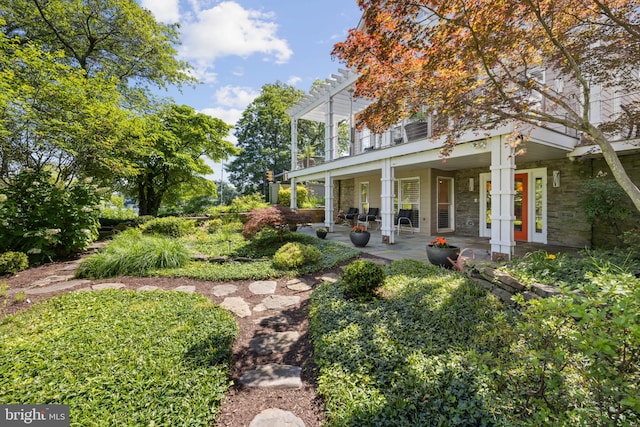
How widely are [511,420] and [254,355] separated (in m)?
2.10

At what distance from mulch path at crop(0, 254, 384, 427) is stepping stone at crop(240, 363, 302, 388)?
49 mm

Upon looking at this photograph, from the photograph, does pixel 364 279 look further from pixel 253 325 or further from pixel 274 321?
pixel 253 325


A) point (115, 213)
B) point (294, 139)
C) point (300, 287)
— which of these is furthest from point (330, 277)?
point (115, 213)

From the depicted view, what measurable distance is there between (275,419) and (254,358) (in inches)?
33.1

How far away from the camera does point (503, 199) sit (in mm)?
5254

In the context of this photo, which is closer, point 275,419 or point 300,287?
point 275,419

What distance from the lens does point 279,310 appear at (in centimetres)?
378

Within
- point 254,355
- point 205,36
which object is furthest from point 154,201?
point 254,355

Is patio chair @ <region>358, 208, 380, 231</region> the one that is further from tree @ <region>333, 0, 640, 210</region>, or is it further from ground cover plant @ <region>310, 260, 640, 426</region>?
ground cover plant @ <region>310, 260, 640, 426</region>

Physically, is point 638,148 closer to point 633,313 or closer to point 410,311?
point 410,311

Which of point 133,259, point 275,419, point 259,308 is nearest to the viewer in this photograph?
point 275,419

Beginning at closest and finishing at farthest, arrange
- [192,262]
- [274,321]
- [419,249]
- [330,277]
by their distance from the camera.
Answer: [274,321], [330,277], [192,262], [419,249]

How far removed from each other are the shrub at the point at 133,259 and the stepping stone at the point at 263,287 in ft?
6.56

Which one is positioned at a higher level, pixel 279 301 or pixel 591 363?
pixel 591 363
